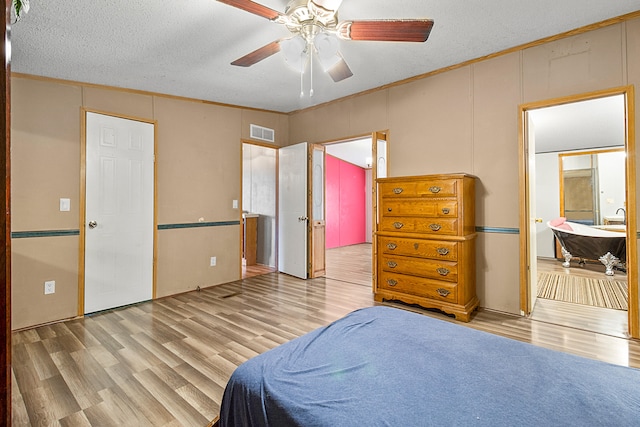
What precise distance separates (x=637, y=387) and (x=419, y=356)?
0.65 meters

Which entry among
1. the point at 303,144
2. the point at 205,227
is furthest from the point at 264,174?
the point at 205,227

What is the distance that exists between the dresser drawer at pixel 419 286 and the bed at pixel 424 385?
1863 millimetres

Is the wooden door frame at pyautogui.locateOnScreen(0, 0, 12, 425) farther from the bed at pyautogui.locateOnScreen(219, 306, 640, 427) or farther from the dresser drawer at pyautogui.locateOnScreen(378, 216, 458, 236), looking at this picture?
the dresser drawer at pyautogui.locateOnScreen(378, 216, 458, 236)

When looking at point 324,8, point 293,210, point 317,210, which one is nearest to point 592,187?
point 317,210

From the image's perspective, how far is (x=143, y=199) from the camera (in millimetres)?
3766

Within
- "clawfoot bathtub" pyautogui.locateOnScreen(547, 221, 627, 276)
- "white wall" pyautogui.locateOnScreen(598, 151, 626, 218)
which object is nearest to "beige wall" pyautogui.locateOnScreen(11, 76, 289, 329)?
"clawfoot bathtub" pyautogui.locateOnScreen(547, 221, 627, 276)

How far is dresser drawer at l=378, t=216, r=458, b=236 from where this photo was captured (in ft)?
10.3

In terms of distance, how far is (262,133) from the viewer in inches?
197

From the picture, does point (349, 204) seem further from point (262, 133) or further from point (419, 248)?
point (419, 248)

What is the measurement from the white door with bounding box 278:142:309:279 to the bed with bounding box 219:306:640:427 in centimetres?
354

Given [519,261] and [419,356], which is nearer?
[419,356]

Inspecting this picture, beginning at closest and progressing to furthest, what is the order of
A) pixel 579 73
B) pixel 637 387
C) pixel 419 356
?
pixel 637 387 → pixel 419 356 → pixel 579 73

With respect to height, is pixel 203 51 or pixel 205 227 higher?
pixel 203 51

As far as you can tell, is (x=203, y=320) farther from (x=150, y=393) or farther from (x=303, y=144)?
(x=303, y=144)
